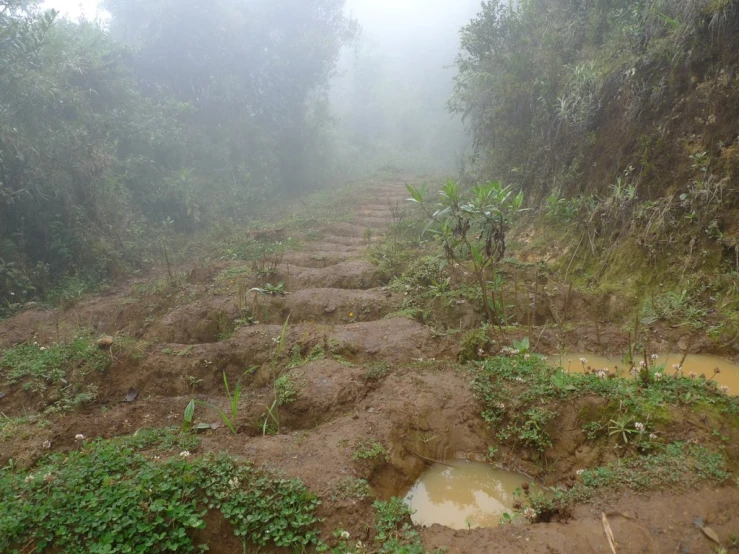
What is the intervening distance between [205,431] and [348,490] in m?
1.52

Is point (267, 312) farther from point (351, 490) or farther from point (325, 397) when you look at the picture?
point (351, 490)

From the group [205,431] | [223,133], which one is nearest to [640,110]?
[205,431]

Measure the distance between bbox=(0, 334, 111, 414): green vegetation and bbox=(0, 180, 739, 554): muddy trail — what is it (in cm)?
12

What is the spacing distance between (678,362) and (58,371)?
18.9ft

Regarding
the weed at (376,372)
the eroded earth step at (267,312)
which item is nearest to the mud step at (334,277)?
the eroded earth step at (267,312)

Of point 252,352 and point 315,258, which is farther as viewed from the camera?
point 315,258

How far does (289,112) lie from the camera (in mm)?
16984

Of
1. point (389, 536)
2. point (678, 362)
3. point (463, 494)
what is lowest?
point (463, 494)

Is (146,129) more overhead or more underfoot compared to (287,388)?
more overhead

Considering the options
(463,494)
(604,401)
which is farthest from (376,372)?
(604,401)

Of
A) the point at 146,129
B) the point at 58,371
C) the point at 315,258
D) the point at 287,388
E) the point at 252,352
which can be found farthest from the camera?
the point at 146,129

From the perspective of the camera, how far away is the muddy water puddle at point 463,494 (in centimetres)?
279

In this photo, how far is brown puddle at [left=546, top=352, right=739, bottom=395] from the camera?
3.76 meters

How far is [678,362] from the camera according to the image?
3.97m
